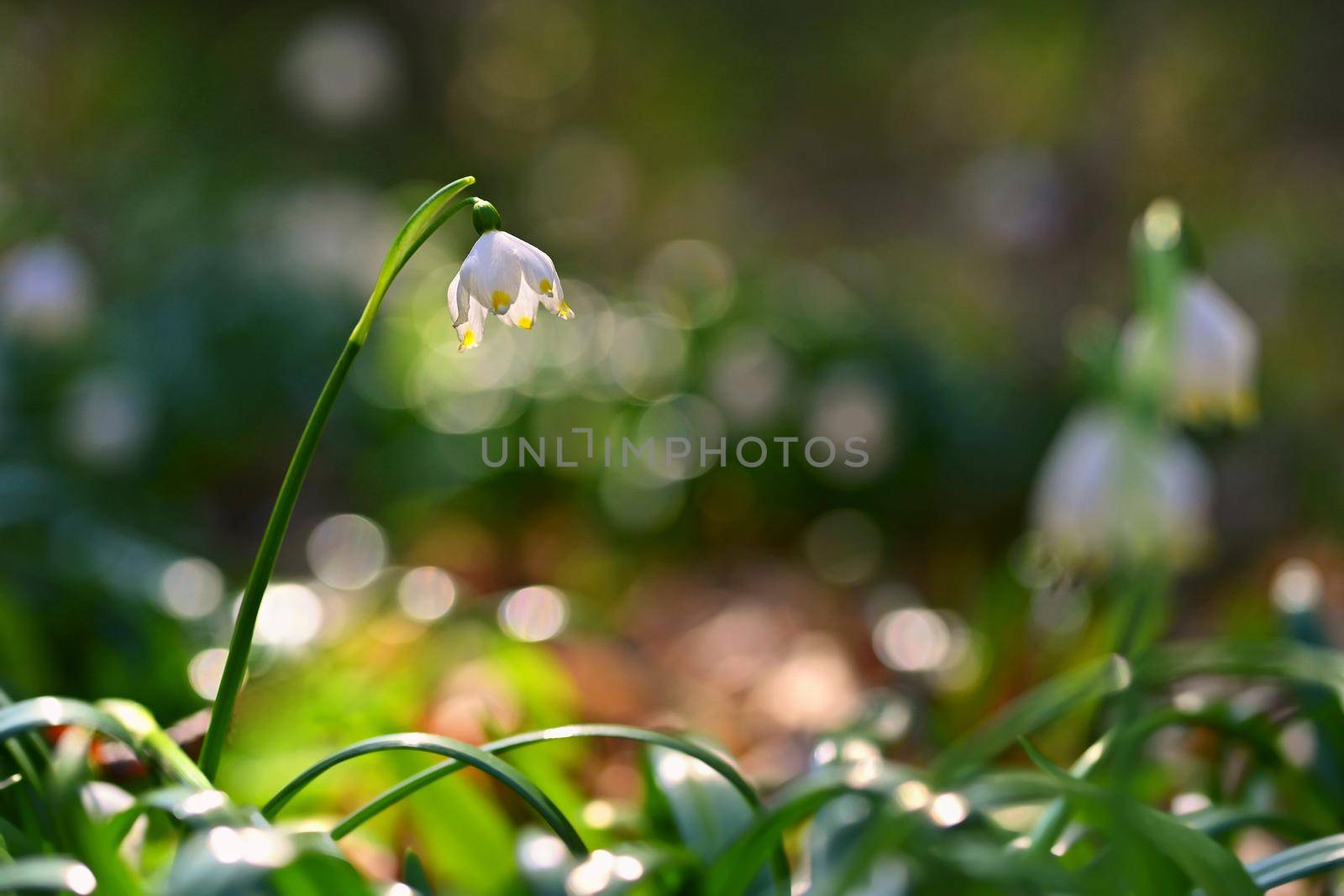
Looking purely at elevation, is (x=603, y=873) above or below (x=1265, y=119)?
below

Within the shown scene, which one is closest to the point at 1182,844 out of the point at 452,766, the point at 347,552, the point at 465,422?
the point at 452,766

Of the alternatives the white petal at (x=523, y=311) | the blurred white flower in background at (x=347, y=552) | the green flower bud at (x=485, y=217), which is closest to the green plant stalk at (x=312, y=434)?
the green flower bud at (x=485, y=217)

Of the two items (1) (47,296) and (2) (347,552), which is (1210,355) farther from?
(1) (47,296)

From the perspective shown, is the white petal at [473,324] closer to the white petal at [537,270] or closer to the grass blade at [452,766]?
the white petal at [537,270]

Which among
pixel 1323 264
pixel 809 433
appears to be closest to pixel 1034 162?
pixel 1323 264

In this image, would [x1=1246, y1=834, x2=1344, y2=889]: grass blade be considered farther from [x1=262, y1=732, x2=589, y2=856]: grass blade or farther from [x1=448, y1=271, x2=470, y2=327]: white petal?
[x1=448, y1=271, x2=470, y2=327]: white petal

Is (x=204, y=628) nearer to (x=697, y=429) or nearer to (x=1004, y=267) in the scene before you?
(x=697, y=429)
